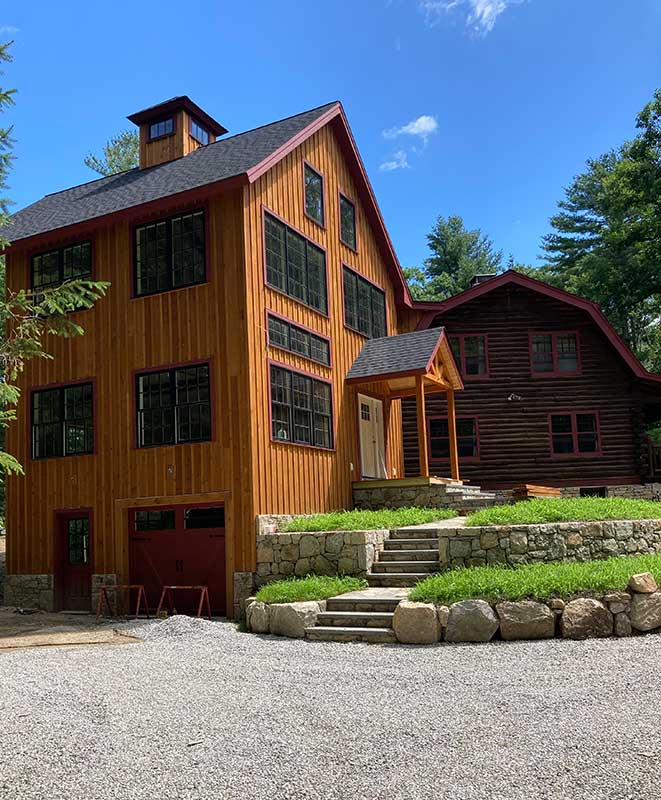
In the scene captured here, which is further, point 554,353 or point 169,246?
point 554,353

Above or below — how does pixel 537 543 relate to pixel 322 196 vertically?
below

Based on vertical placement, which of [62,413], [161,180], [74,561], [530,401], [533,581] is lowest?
[533,581]

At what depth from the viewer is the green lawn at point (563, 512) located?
41.5ft

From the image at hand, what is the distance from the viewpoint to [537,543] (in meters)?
12.1

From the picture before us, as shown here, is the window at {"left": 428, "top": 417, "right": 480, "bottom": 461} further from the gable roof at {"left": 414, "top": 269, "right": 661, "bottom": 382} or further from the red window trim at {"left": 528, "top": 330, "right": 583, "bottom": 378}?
the gable roof at {"left": 414, "top": 269, "right": 661, "bottom": 382}

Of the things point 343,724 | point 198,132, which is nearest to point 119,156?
point 198,132

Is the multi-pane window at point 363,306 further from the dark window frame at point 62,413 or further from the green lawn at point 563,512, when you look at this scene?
the green lawn at point 563,512

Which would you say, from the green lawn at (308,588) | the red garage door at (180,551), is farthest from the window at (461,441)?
the green lawn at (308,588)

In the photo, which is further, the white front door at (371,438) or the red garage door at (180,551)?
the white front door at (371,438)

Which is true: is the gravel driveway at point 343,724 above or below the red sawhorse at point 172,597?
below

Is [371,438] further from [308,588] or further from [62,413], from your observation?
[308,588]

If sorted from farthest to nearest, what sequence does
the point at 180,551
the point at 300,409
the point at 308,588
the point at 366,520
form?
the point at 300,409 → the point at 180,551 → the point at 366,520 → the point at 308,588

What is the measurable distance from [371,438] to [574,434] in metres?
8.37

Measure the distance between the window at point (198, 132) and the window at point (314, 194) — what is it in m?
3.47
